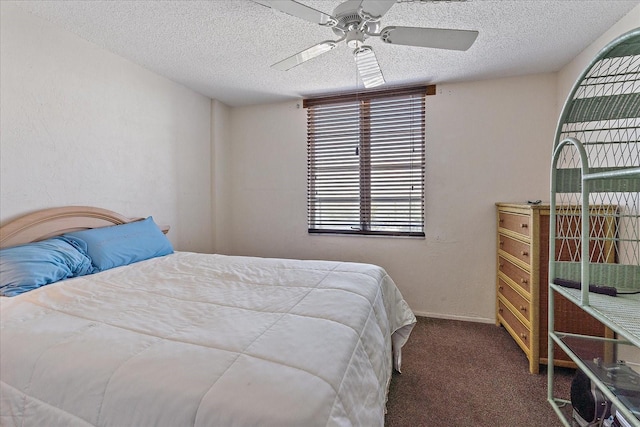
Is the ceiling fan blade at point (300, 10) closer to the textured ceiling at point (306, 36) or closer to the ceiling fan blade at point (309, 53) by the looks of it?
the ceiling fan blade at point (309, 53)

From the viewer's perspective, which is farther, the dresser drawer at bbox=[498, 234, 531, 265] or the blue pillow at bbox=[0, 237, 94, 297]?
the dresser drawer at bbox=[498, 234, 531, 265]

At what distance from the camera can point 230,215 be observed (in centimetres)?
369

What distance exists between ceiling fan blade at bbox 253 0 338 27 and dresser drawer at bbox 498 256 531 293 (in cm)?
214

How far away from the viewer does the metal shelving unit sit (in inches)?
41.8

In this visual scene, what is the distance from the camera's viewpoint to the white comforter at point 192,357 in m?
0.75

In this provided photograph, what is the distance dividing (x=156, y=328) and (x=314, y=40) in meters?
2.07

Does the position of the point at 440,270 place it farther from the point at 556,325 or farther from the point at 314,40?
the point at 314,40

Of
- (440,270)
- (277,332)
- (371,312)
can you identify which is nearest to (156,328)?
(277,332)

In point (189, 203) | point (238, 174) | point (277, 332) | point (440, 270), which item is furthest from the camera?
point (238, 174)

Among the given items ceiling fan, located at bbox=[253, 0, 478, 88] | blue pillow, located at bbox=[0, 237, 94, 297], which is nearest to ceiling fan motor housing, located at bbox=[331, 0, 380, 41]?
ceiling fan, located at bbox=[253, 0, 478, 88]

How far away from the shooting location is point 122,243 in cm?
208

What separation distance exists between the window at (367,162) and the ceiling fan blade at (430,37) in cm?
141

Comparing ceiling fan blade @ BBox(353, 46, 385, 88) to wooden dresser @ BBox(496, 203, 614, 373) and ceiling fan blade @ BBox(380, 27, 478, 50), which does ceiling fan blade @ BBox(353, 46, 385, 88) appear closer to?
ceiling fan blade @ BBox(380, 27, 478, 50)

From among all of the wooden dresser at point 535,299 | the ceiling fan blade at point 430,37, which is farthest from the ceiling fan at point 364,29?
the wooden dresser at point 535,299
